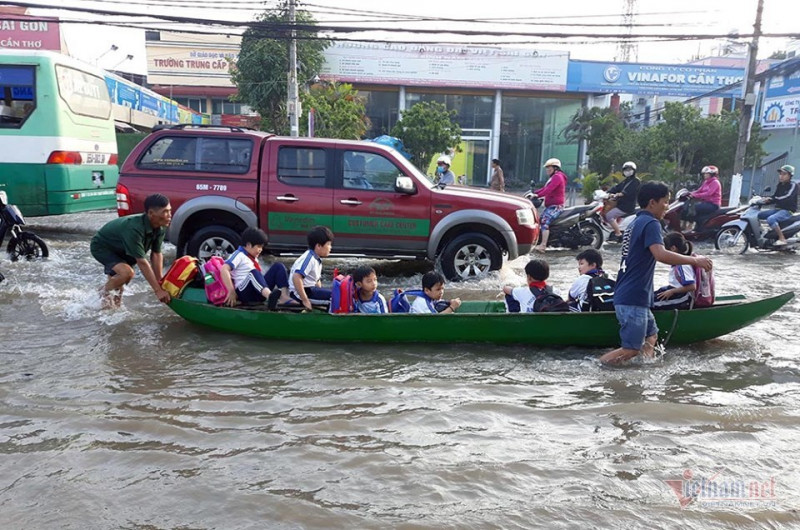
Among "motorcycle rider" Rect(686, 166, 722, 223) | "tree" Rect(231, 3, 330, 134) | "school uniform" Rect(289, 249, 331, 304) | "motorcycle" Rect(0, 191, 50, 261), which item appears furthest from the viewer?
"tree" Rect(231, 3, 330, 134)

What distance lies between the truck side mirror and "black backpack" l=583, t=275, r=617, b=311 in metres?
2.97

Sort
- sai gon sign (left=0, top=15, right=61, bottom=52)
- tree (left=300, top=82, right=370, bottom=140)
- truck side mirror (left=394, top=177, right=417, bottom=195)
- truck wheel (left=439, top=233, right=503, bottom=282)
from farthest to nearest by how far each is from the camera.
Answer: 1. sai gon sign (left=0, top=15, right=61, bottom=52)
2. tree (left=300, top=82, right=370, bottom=140)
3. truck wheel (left=439, top=233, right=503, bottom=282)
4. truck side mirror (left=394, top=177, right=417, bottom=195)

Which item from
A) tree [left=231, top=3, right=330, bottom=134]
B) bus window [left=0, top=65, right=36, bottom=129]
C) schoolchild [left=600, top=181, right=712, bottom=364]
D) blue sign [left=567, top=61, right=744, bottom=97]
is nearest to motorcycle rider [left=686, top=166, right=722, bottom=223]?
schoolchild [left=600, top=181, right=712, bottom=364]

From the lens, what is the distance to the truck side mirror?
7.70 m

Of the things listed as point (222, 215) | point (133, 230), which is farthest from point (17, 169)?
point (133, 230)

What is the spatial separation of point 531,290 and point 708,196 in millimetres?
7911

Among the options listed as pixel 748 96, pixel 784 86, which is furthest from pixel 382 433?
pixel 784 86

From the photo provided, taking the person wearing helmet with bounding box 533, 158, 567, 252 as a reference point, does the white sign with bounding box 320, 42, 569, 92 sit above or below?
above

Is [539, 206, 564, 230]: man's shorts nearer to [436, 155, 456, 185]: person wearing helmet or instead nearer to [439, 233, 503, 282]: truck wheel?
[436, 155, 456, 185]: person wearing helmet

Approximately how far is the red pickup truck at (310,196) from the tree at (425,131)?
50.9 ft

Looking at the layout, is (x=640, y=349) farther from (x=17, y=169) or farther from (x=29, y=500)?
(x=17, y=169)

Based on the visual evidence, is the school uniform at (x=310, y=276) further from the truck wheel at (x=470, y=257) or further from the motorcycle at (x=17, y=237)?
the motorcycle at (x=17, y=237)

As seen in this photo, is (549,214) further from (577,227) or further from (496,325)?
(496,325)

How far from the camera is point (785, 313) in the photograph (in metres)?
7.01
